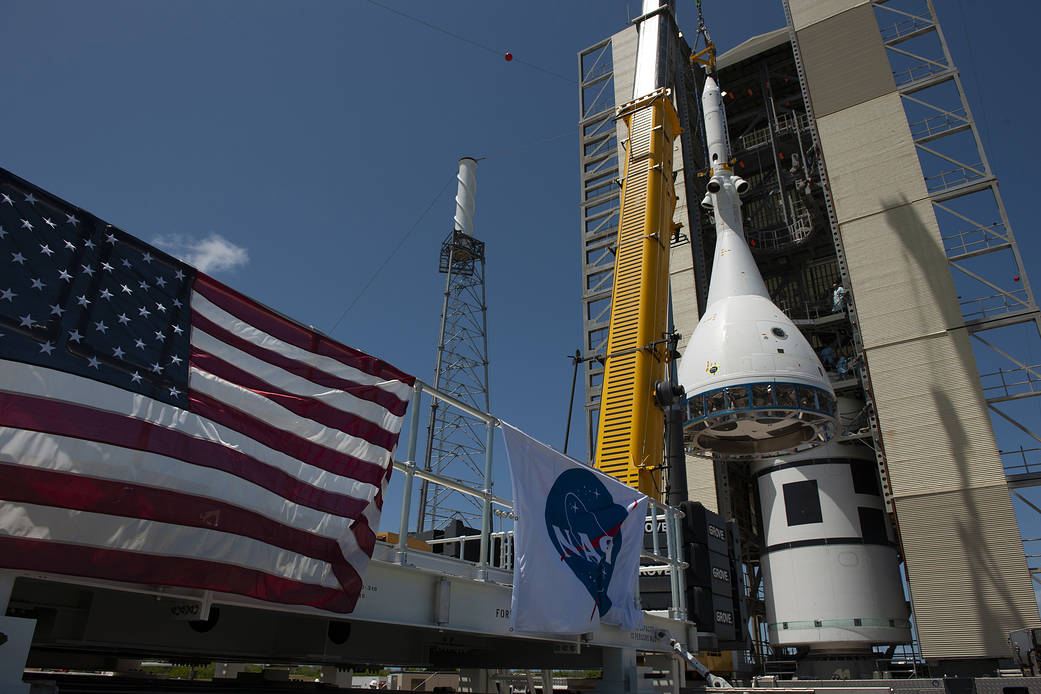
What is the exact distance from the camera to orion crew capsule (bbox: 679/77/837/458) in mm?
19859

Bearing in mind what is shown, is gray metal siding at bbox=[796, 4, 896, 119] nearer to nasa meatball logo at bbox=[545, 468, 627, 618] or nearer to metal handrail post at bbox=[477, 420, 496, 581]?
nasa meatball logo at bbox=[545, 468, 627, 618]

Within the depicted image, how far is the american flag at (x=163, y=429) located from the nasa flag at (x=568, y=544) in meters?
2.11

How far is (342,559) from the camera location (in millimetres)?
6293

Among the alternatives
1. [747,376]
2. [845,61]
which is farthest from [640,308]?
[845,61]

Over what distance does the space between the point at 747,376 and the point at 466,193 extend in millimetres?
20278

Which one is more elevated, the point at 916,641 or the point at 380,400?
the point at 380,400

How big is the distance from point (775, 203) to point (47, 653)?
40227 mm

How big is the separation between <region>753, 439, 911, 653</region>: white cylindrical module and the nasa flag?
21.0 meters

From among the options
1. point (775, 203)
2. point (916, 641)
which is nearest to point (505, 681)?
point (916, 641)

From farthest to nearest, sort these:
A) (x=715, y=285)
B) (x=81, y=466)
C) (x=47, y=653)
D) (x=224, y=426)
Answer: (x=715, y=285) < (x=47, y=653) < (x=224, y=426) < (x=81, y=466)

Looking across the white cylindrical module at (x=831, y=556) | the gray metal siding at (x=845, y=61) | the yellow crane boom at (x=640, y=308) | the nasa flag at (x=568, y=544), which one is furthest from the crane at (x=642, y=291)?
the gray metal siding at (x=845, y=61)

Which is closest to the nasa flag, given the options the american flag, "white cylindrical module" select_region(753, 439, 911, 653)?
the american flag

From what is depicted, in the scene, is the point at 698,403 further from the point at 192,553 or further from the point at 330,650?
the point at 192,553

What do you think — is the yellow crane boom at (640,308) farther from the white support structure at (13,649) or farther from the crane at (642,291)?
the white support structure at (13,649)
